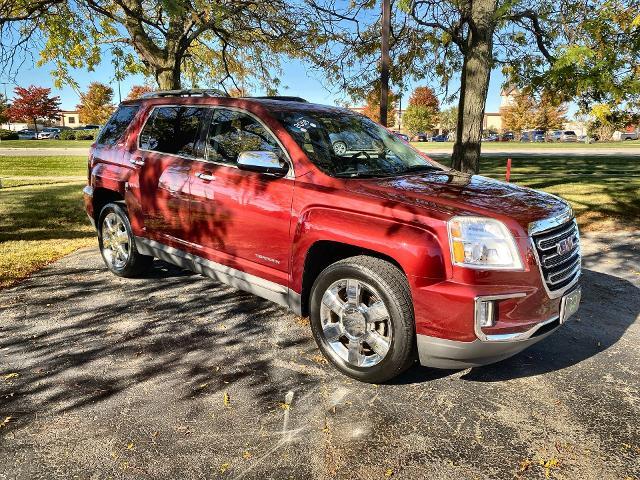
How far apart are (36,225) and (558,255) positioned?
8.26 meters

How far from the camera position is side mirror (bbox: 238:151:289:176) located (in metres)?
3.76

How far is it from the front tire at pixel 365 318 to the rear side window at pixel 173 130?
197cm

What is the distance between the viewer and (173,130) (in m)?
4.83

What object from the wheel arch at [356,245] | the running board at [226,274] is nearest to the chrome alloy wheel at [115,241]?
the running board at [226,274]

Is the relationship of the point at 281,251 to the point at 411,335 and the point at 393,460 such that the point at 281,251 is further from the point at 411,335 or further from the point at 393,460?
the point at 393,460

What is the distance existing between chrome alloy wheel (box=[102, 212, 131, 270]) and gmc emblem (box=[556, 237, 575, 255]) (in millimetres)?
4084

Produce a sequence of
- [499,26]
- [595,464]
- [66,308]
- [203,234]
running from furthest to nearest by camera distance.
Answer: [499,26]
[66,308]
[203,234]
[595,464]

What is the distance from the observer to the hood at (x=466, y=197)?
10.1 ft

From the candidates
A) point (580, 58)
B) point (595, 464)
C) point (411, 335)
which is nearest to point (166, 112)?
point (411, 335)

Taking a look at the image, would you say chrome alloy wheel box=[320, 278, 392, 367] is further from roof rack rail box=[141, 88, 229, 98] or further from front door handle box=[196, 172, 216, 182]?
roof rack rail box=[141, 88, 229, 98]

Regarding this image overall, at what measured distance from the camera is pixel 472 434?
283 cm

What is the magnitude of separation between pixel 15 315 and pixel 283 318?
2375 mm

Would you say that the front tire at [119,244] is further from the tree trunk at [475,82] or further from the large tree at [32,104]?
the large tree at [32,104]

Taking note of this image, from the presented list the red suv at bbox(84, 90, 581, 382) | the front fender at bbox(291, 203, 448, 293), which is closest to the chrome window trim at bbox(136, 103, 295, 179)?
the red suv at bbox(84, 90, 581, 382)
